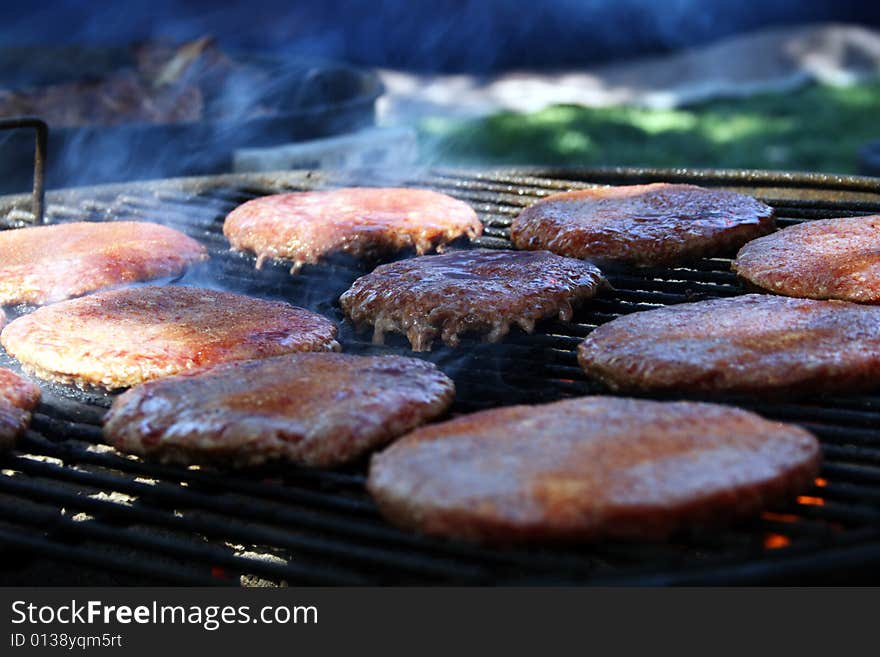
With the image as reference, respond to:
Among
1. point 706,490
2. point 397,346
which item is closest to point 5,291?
point 397,346

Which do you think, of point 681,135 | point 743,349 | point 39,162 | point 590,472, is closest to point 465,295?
point 743,349

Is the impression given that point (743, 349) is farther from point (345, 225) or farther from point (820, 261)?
point (345, 225)

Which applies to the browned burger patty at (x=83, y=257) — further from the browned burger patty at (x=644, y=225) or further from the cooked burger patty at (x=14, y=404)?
the browned burger patty at (x=644, y=225)

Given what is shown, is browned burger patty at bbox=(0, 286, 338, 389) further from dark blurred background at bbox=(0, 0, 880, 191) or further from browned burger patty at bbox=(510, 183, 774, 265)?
dark blurred background at bbox=(0, 0, 880, 191)

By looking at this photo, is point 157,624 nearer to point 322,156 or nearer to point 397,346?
point 397,346

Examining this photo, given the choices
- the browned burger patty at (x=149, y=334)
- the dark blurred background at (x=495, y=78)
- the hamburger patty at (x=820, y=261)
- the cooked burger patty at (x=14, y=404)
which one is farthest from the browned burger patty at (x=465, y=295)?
the dark blurred background at (x=495, y=78)

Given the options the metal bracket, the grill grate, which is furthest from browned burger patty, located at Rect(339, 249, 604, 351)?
the metal bracket
